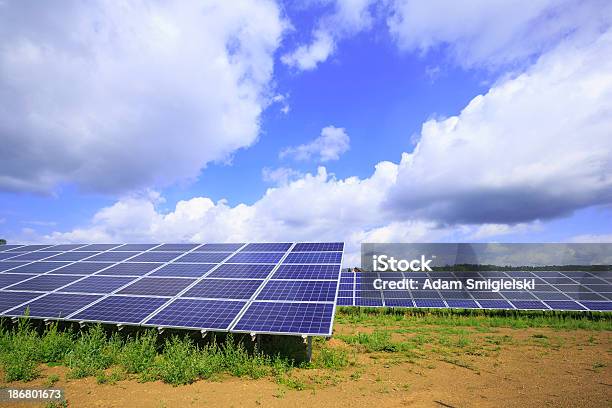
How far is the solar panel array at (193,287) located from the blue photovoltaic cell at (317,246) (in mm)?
65

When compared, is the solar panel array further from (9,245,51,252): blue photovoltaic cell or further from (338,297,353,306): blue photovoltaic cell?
(338,297,353,306): blue photovoltaic cell

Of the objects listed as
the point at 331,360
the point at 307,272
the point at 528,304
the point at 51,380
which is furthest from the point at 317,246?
the point at 528,304

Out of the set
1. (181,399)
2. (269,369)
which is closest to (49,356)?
(181,399)

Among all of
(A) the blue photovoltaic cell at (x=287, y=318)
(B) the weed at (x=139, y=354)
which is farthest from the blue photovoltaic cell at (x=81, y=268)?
(A) the blue photovoltaic cell at (x=287, y=318)

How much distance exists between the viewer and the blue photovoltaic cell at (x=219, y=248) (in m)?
21.8

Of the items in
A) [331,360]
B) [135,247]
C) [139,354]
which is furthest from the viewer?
[135,247]

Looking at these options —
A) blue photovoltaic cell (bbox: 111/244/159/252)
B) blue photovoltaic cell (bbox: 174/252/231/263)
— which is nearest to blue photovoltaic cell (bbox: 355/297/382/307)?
blue photovoltaic cell (bbox: 174/252/231/263)

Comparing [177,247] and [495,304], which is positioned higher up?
[177,247]

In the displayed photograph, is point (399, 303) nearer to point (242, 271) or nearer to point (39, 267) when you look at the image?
point (242, 271)

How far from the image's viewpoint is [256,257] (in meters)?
19.3

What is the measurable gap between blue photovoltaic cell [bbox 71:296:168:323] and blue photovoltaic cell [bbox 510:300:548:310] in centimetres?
2785

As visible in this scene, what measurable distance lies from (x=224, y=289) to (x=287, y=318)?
4.31 meters

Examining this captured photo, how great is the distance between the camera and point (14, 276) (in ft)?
66.0

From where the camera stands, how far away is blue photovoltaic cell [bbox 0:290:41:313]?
49.7ft
